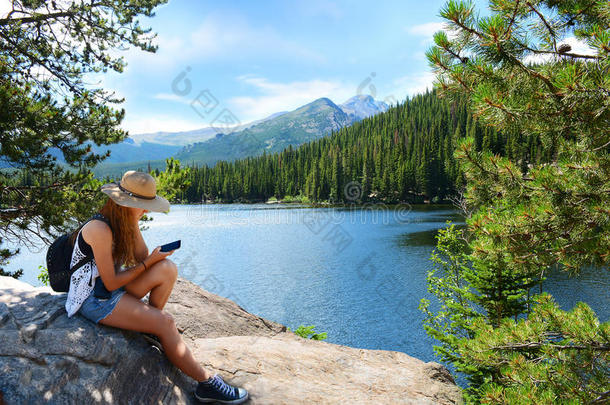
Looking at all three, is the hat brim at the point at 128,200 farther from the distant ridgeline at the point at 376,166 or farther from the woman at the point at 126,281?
the distant ridgeline at the point at 376,166

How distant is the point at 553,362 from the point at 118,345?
420 centimetres

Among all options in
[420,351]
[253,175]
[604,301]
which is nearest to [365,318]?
[420,351]

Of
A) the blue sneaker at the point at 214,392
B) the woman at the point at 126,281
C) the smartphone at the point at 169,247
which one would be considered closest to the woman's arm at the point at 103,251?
the woman at the point at 126,281

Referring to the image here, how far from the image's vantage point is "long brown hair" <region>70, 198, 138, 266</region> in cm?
304

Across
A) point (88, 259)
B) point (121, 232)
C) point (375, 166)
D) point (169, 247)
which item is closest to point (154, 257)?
point (169, 247)

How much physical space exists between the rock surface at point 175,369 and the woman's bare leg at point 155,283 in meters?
0.35

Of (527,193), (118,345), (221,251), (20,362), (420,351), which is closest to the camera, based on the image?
(20,362)

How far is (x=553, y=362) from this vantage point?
371cm

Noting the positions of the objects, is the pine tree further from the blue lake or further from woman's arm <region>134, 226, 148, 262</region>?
the blue lake

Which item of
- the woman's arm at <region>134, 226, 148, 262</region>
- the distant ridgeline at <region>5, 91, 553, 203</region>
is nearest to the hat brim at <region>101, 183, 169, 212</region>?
the woman's arm at <region>134, 226, 148, 262</region>

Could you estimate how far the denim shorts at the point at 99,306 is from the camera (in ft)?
9.75

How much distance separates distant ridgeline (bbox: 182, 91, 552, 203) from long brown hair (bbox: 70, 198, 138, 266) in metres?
69.4

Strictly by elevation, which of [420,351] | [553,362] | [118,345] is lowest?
[420,351]

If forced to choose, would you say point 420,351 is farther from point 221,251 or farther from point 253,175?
point 253,175
